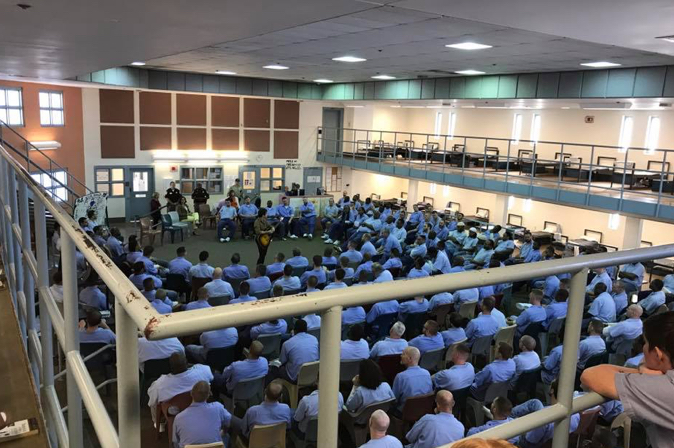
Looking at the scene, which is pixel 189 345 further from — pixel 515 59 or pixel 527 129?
pixel 527 129

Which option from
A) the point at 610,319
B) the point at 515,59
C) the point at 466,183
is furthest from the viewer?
the point at 466,183

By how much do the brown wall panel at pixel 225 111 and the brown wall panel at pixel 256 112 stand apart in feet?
1.37

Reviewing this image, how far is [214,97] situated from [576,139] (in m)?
14.5

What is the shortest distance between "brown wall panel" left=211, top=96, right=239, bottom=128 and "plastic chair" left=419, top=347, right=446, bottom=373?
59.3 ft

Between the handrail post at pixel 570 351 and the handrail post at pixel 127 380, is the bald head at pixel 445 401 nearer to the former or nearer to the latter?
the handrail post at pixel 570 351

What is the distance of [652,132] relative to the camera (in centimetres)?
1773

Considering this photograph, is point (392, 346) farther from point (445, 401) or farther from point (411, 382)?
point (445, 401)

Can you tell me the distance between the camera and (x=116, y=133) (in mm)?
20969

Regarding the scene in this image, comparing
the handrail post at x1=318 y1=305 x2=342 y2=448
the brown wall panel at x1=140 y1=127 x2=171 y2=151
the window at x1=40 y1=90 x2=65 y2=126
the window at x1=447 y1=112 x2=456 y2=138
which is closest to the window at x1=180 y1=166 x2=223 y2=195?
the brown wall panel at x1=140 y1=127 x2=171 y2=151

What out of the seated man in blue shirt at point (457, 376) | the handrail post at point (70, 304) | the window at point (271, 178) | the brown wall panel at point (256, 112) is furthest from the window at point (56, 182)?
the handrail post at point (70, 304)

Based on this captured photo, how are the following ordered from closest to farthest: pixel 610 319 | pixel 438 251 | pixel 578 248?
pixel 610 319, pixel 438 251, pixel 578 248

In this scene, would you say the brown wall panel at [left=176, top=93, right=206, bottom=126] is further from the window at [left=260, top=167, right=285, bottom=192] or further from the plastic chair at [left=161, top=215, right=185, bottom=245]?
the plastic chair at [left=161, top=215, right=185, bottom=245]

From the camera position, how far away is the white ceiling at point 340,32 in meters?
4.89

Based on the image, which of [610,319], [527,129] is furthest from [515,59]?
[527,129]
